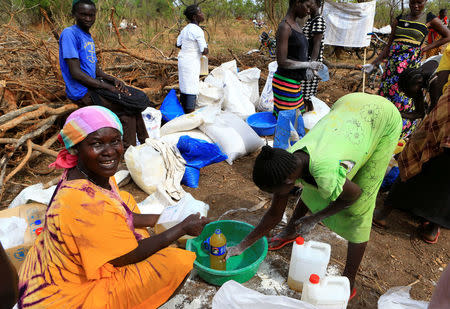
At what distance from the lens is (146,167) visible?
108 inches

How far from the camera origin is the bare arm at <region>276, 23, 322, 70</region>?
8.62 ft

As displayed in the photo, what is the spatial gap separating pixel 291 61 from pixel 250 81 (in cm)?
190

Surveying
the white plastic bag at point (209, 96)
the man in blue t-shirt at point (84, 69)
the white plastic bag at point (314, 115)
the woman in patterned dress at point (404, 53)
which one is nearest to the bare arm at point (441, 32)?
the woman in patterned dress at point (404, 53)

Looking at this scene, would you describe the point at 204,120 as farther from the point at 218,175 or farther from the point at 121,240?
the point at 121,240

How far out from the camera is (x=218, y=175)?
3.30 m

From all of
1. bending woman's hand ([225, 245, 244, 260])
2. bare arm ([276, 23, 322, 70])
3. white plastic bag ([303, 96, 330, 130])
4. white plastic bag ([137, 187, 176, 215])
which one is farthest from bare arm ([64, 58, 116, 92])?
white plastic bag ([303, 96, 330, 130])

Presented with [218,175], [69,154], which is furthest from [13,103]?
[69,154]

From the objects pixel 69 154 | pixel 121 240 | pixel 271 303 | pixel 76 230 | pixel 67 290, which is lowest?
pixel 271 303

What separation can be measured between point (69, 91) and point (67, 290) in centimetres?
201

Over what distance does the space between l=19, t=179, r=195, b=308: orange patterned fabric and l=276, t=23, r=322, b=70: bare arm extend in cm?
200

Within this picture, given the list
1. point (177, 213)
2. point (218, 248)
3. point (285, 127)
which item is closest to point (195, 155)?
point (285, 127)

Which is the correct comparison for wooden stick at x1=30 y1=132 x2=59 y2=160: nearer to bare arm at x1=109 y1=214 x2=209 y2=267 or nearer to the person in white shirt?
the person in white shirt

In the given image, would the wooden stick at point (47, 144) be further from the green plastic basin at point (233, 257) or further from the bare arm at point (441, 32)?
the bare arm at point (441, 32)

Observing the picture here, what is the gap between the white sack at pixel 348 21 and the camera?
7.54m
